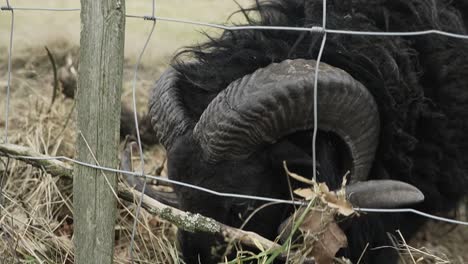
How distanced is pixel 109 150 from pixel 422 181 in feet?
6.74

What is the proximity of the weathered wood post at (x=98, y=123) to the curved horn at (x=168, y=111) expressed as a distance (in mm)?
Answer: 910

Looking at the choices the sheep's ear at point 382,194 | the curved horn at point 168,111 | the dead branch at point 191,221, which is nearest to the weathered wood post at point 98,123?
the dead branch at point 191,221

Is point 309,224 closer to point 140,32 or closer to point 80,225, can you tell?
point 80,225

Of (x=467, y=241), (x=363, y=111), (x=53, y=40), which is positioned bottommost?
(x=467, y=241)

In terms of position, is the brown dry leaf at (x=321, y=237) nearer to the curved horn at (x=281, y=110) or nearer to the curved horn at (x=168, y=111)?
the curved horn at (x=281, y=110)

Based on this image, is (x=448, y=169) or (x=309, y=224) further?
(x=448, y=169)

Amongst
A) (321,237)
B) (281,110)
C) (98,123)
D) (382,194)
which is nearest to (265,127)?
(281,110)

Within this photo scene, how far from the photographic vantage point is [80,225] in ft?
11.6

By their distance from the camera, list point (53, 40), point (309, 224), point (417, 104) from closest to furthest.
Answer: point (309, 224) < point (417, 104) < point (53, 40)

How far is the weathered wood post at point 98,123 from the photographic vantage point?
10.9 ft

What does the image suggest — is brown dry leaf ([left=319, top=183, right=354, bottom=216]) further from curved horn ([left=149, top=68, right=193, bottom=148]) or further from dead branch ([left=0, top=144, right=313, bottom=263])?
curved horn ([left=149, top=68, right=193, bottom=148])

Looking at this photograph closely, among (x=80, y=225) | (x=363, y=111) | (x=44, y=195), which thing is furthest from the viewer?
(x=44, y=195)

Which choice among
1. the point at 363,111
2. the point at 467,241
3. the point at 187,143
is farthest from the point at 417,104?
the point at 467,241

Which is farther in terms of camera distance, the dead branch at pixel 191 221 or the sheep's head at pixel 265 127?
the sheep's head at pixel 265 127
